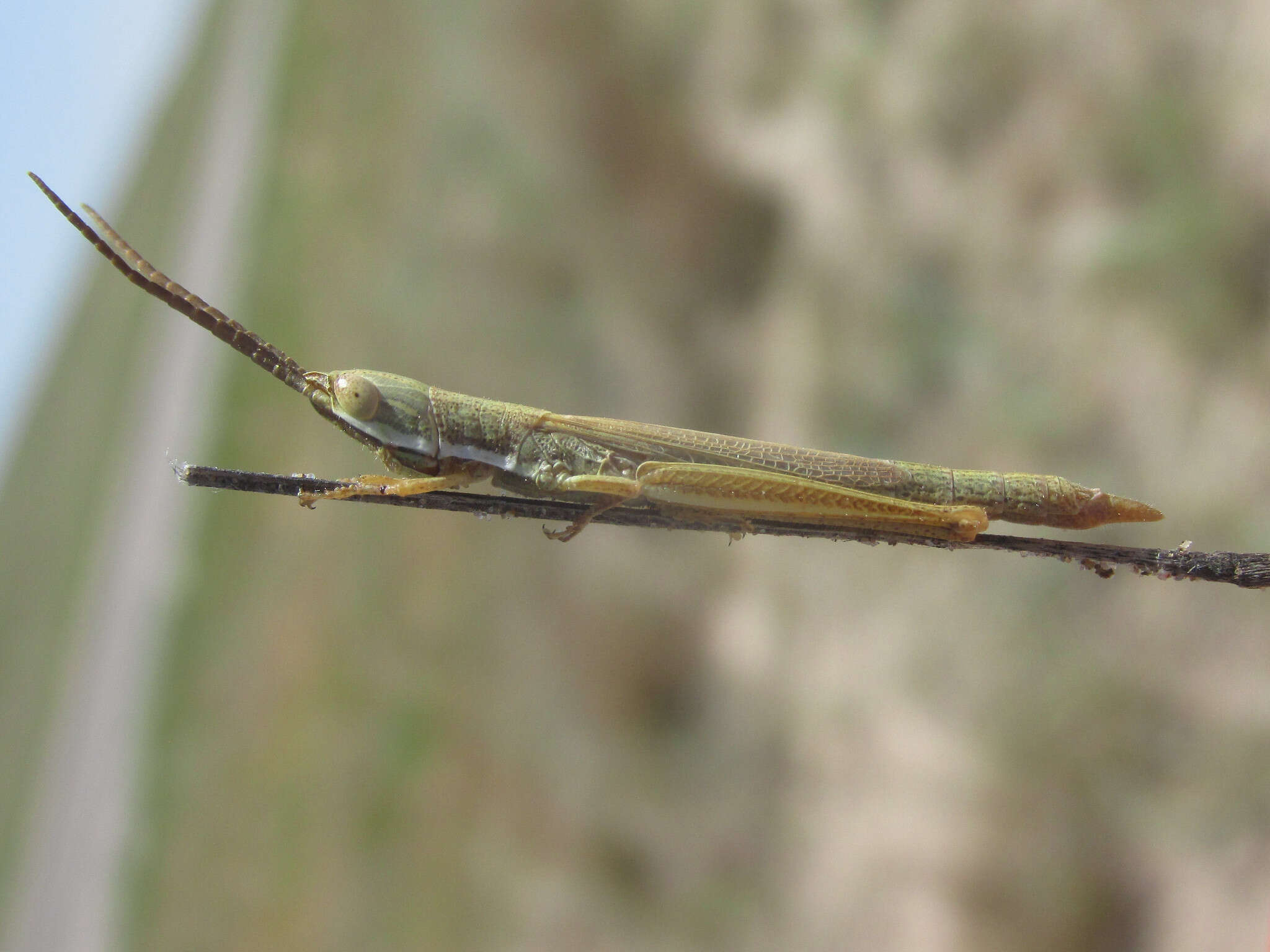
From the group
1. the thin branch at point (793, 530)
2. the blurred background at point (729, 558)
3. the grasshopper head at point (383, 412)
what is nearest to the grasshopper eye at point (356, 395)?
the grasshopper head at point (383, 412)

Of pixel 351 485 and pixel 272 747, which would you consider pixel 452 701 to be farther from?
pixel 351 485

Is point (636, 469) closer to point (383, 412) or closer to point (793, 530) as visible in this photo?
point (793, 530)

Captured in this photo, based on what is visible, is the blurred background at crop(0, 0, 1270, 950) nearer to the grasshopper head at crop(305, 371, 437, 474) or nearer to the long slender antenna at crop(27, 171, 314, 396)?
the grasshopper head at crop(305, 371, 437, 474)

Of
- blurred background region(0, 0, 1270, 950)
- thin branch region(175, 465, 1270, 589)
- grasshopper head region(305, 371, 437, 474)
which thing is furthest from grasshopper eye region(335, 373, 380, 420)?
blurred background region(0, 0, 1270, 950)

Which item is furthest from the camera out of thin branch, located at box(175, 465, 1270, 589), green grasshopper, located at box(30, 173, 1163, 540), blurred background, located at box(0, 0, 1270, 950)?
blurred background, located at box(0, 0, 1270, 950)

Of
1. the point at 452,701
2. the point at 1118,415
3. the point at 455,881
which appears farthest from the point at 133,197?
the point at 1118,415

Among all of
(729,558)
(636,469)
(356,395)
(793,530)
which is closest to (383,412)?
(356,395)
